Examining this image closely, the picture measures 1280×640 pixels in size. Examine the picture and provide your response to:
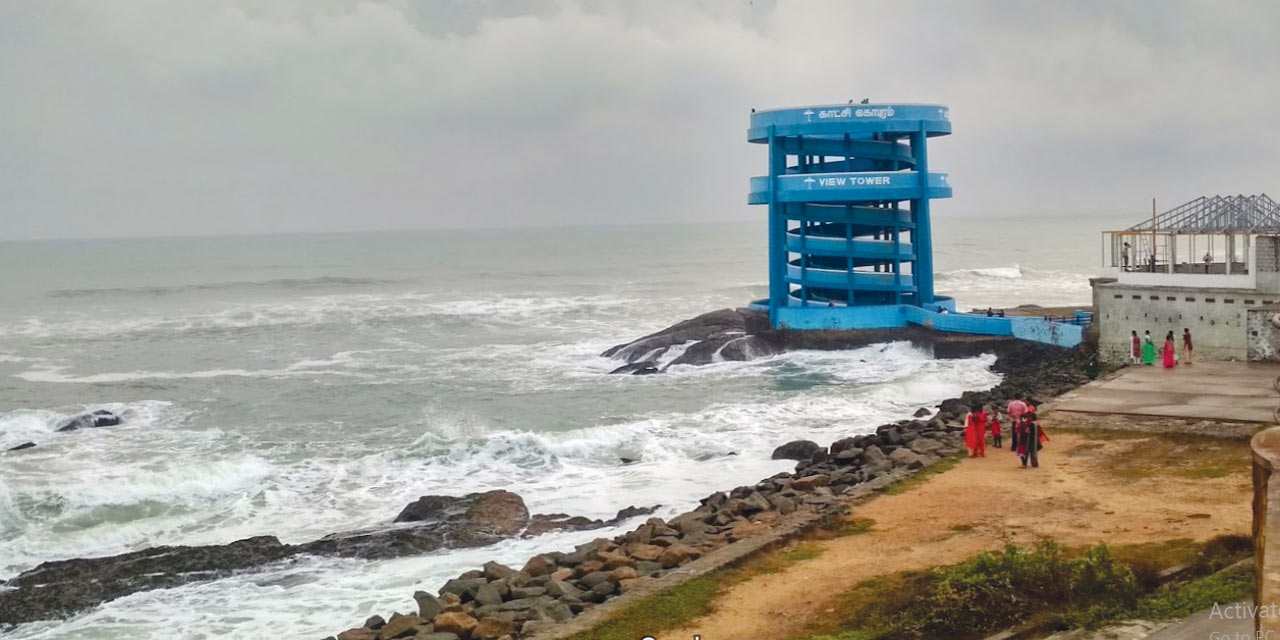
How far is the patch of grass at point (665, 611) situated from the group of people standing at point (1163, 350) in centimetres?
1484

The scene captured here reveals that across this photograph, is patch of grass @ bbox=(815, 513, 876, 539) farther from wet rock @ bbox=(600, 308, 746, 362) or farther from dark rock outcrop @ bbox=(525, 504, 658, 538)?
wet rock @ bbox=(600, 308, 746, 362)

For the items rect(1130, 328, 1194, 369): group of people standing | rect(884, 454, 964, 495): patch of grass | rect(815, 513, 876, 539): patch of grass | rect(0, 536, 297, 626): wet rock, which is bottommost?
rect(0, 536, 297, 626): wet rock

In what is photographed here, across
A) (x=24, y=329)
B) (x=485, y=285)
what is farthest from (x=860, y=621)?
(x=485, y=285)

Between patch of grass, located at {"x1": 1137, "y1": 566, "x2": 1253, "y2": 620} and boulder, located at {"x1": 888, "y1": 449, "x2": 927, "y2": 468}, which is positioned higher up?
patch of grass, located at {"x1": 1137, "y1": 566, "x2": 1253, "y2": 620}

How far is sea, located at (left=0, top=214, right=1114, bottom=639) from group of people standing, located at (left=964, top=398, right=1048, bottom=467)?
4.01 metres

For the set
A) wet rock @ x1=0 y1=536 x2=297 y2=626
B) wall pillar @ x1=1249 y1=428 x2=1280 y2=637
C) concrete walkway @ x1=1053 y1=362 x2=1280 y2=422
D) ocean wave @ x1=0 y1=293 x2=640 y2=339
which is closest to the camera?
wall pillar @ x1=1249 y1=428 x2=1280 y2=637

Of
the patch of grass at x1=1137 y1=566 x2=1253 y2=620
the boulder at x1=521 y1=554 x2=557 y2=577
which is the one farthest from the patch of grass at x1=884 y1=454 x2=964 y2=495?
the patch of grass at x1=1137 y1=566 x2=1253 y2=620

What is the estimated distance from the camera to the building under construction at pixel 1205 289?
23.2 m

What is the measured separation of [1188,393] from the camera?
66.0 ft

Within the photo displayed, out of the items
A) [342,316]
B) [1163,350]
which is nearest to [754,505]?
[1163,350]

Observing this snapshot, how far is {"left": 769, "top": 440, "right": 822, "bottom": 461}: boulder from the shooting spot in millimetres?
20562

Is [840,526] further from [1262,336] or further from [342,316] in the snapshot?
[342,316]

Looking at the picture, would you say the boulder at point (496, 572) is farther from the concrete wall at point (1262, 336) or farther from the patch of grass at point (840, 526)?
the concrete wall at point (1262, 336)

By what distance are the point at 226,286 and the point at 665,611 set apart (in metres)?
82.2
